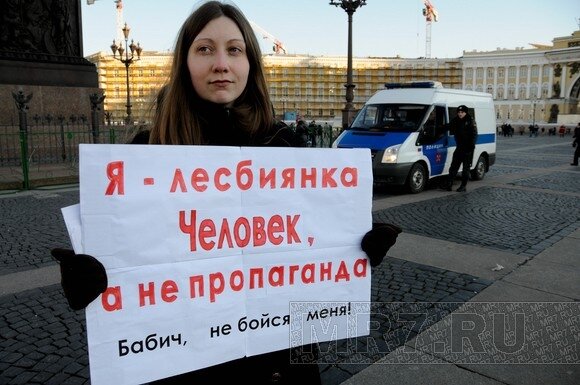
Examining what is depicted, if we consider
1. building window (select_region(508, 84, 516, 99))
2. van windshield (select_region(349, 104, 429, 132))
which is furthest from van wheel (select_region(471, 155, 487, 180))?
building window (select_region(508, 84, 516, 99))

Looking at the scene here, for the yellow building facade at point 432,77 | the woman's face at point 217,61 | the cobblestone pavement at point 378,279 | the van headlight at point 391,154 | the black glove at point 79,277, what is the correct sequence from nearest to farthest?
the black glove at point 79,277, the woman's face at point 217,61, the cobblestone pavement at point 378,279, the van headlight at point 391,154, the yellow building facade at point 432,77

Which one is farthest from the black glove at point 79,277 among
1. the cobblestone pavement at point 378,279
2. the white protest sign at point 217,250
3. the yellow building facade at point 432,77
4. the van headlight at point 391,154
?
the yellow building facade at point 432,77

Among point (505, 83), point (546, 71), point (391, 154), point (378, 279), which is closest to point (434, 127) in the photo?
point (391, 154)

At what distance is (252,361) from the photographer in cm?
171

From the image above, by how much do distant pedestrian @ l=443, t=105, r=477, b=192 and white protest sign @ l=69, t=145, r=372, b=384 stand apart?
970 centimetres

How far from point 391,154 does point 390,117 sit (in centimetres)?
150

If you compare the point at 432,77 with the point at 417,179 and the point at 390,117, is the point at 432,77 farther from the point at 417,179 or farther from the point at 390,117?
the point at 417,179

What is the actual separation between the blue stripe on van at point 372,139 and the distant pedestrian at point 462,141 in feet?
4.33

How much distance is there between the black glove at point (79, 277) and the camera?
1.32m

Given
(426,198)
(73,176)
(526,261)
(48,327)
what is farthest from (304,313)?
(73,176)

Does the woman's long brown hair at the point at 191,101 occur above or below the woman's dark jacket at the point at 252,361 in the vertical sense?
above

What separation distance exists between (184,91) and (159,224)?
54 cm

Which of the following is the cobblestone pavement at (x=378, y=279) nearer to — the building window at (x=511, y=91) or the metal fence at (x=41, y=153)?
the metal fence at (x=41, y=153)

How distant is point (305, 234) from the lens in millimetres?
1760
